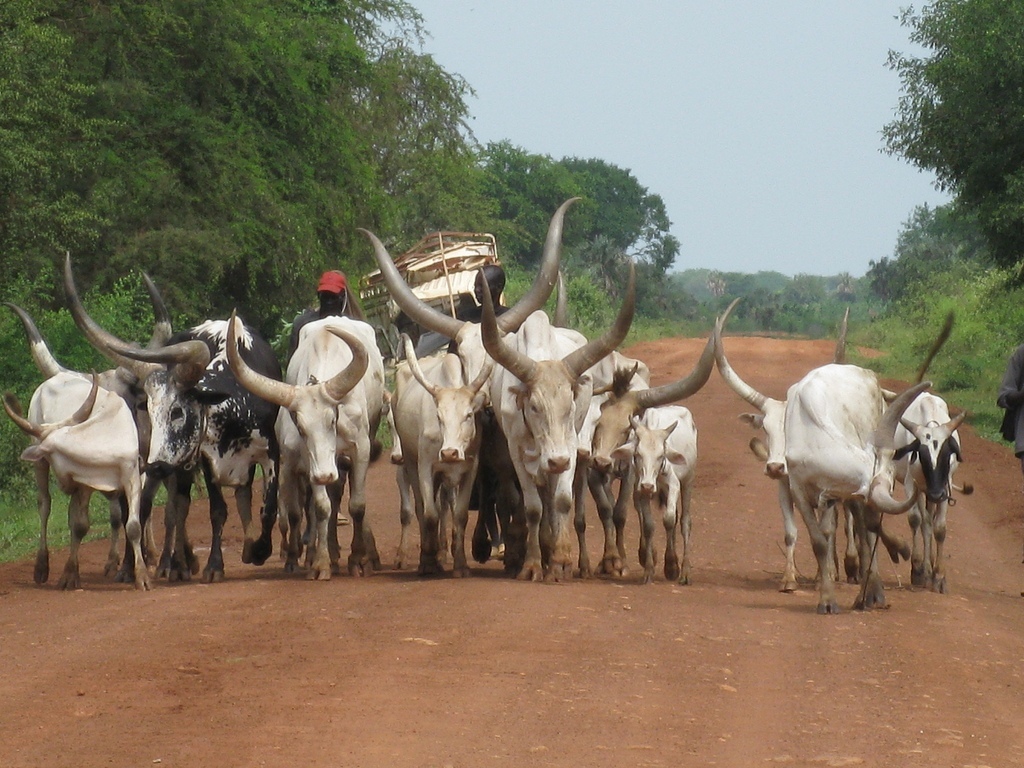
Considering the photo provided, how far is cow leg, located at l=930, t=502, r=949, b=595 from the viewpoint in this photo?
A: 37.3 ft

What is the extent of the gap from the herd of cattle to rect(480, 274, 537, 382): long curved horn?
0.01 meters

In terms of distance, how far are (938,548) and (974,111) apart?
1186 centimetres

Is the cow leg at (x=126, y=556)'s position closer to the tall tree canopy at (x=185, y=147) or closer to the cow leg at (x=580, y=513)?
the cow leg at (x=580, y=513)

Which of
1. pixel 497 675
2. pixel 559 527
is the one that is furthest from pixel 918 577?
pixel 497 675

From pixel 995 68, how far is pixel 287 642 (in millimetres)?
16033

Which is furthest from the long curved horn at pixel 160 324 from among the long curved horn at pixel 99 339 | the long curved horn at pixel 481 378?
the long curved horn at pixel 481 378

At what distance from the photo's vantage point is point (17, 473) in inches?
691

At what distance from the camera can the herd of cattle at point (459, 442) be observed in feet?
33.3

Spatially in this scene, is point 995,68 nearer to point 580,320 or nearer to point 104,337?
point 104,337

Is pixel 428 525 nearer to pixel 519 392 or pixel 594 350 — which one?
pixel 519 392

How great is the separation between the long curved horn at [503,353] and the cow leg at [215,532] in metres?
2.28

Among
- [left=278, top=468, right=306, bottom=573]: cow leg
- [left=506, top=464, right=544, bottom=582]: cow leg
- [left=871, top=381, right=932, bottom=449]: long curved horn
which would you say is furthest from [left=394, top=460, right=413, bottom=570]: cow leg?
[left=871, top=381, right=932, bottom=449]: long curved horn

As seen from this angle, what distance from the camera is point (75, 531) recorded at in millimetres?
10734

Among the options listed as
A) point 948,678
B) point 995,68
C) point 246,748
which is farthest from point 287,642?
point 995,68
